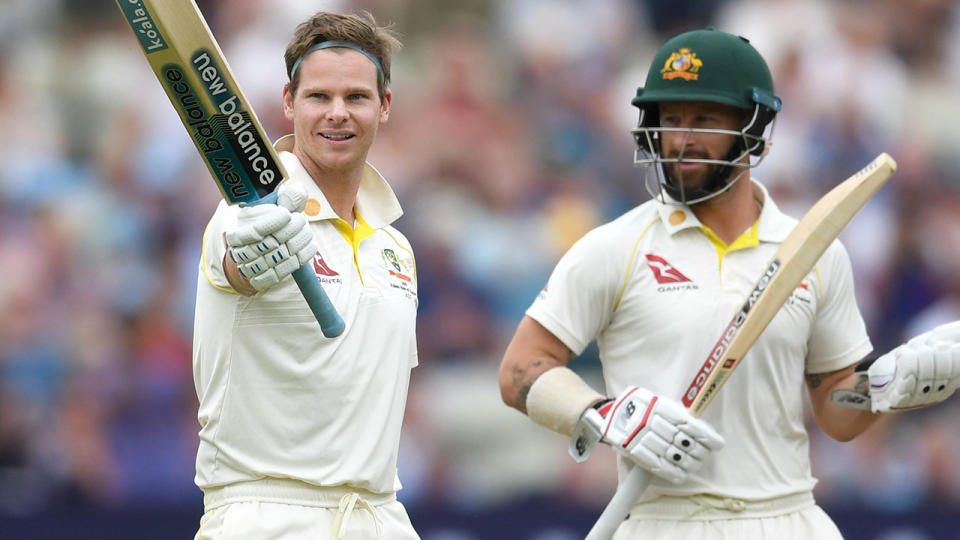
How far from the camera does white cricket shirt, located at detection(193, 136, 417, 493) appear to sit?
3117mm

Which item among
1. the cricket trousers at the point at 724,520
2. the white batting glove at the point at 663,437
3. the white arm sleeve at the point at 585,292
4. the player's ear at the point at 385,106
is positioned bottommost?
the cricket trousers at the point at 724,520

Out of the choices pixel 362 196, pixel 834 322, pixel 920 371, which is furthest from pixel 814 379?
pixel 362 196

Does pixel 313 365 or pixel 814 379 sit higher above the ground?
pixel 313 365

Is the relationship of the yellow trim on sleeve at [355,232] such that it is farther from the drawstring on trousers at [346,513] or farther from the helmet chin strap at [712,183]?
Answer: the helmet chin strap at [712,183]

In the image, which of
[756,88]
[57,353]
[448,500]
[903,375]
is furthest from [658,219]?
[57,353]

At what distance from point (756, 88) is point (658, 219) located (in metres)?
0.43

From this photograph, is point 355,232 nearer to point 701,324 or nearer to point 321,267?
point 321,267

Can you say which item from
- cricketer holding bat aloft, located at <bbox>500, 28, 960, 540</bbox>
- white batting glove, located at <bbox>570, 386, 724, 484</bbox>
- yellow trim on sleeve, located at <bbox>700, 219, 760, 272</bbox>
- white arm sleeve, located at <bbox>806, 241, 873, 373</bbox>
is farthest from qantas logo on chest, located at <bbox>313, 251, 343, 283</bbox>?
white arm sleeve, located at <bbox>806, 241, 873, 373</bbox>

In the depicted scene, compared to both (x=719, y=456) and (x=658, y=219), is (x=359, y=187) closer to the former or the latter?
(x=658, y=219)

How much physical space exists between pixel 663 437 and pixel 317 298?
2.86 feet

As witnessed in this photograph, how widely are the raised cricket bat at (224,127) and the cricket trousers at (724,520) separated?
1003 mm

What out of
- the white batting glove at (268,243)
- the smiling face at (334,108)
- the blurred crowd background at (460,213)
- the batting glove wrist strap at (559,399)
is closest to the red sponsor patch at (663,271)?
the batting glove wrist strap at (559,399)

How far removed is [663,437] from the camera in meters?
3.26

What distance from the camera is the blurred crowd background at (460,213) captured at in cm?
604
